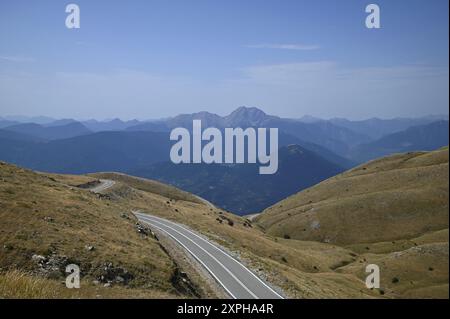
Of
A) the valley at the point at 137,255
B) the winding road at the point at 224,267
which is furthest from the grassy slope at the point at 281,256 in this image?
the winding road at the point at 224,267

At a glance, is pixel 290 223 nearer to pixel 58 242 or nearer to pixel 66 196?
pixel 66 196

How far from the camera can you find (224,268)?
4138 cm

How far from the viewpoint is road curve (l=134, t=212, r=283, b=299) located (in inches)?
1289

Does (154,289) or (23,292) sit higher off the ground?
(23,292)

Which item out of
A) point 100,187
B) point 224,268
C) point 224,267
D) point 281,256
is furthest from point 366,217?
point 224,268

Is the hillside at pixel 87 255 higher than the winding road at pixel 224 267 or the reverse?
higher

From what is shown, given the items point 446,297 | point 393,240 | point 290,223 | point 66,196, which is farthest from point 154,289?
point 290,223

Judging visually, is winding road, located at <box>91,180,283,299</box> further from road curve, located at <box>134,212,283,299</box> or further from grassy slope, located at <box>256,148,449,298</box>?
grassy slope, located at <box>256,148,449,298</box>

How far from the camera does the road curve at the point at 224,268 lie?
32.8 metres

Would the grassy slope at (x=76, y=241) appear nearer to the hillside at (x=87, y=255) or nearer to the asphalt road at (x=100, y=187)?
the hillside at (x=87, y=255)

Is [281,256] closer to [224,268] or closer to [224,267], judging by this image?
[224,267]
